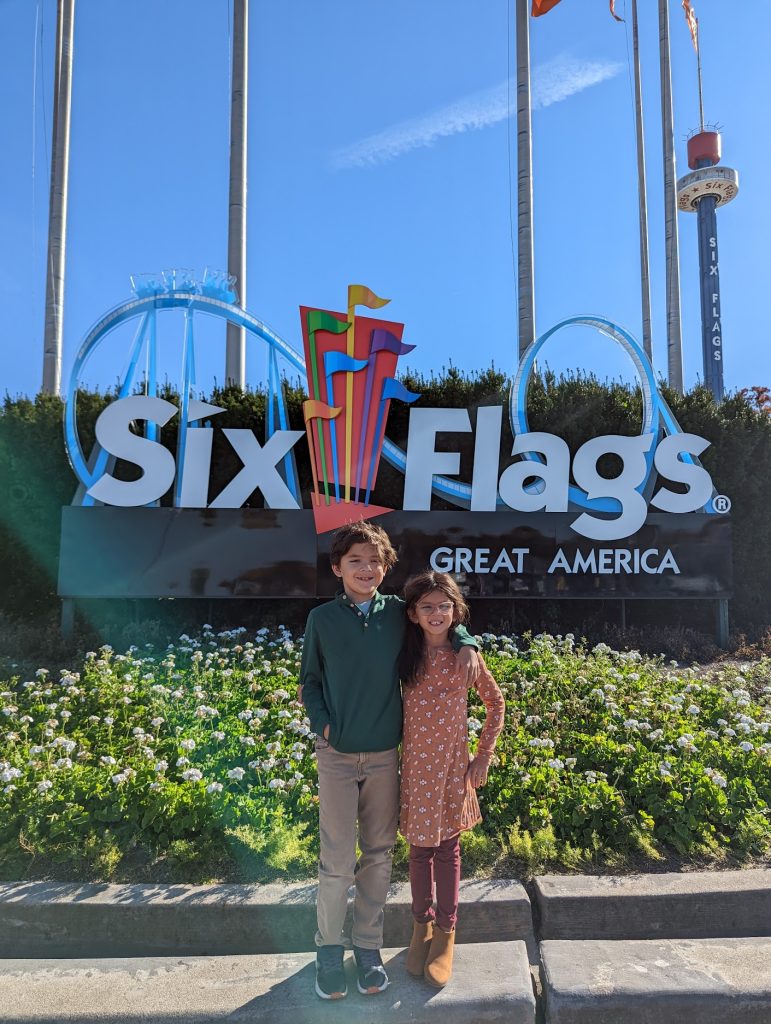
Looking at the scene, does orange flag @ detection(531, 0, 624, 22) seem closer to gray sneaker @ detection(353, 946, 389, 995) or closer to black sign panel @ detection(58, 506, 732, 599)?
black sign panel @ detection(58, 506, 732, 599)

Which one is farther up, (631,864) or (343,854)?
(343,854)

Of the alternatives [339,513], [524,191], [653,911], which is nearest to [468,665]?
[653,911]

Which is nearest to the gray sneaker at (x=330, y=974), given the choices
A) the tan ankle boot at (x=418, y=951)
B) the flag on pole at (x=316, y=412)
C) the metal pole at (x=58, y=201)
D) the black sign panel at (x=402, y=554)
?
the tan ankle boot at (x=418, y=951)

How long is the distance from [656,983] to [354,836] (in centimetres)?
125

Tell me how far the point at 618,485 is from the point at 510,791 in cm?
531

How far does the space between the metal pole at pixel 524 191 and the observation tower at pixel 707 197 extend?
1650 centimetres

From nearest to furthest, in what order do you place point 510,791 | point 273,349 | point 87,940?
point 87,940
point 510,791
point 273,349

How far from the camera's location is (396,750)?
2.81m

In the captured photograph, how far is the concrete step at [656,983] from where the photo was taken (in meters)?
2.69

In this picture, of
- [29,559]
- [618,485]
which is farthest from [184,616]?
[618,485]

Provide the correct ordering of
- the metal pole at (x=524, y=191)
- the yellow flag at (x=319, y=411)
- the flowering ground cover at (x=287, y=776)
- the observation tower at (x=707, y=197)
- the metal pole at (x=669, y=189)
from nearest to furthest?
the flowering ground cover at (x=287, y=776), the yellow flag at (x=319, y=411), the metal pole at (x=524, y=191), the metal pole at (x=669, y=189), the observation tower at (x=707, y=197)

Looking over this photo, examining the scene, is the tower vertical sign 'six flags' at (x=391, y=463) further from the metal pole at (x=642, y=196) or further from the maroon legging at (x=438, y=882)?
the metal pole at (x=642, y=196)

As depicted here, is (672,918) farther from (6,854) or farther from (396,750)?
(6,854)

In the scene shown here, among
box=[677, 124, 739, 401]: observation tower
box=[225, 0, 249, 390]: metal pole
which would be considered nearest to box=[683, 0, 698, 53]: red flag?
box=[677, 124, 739, 401]: observation tower
